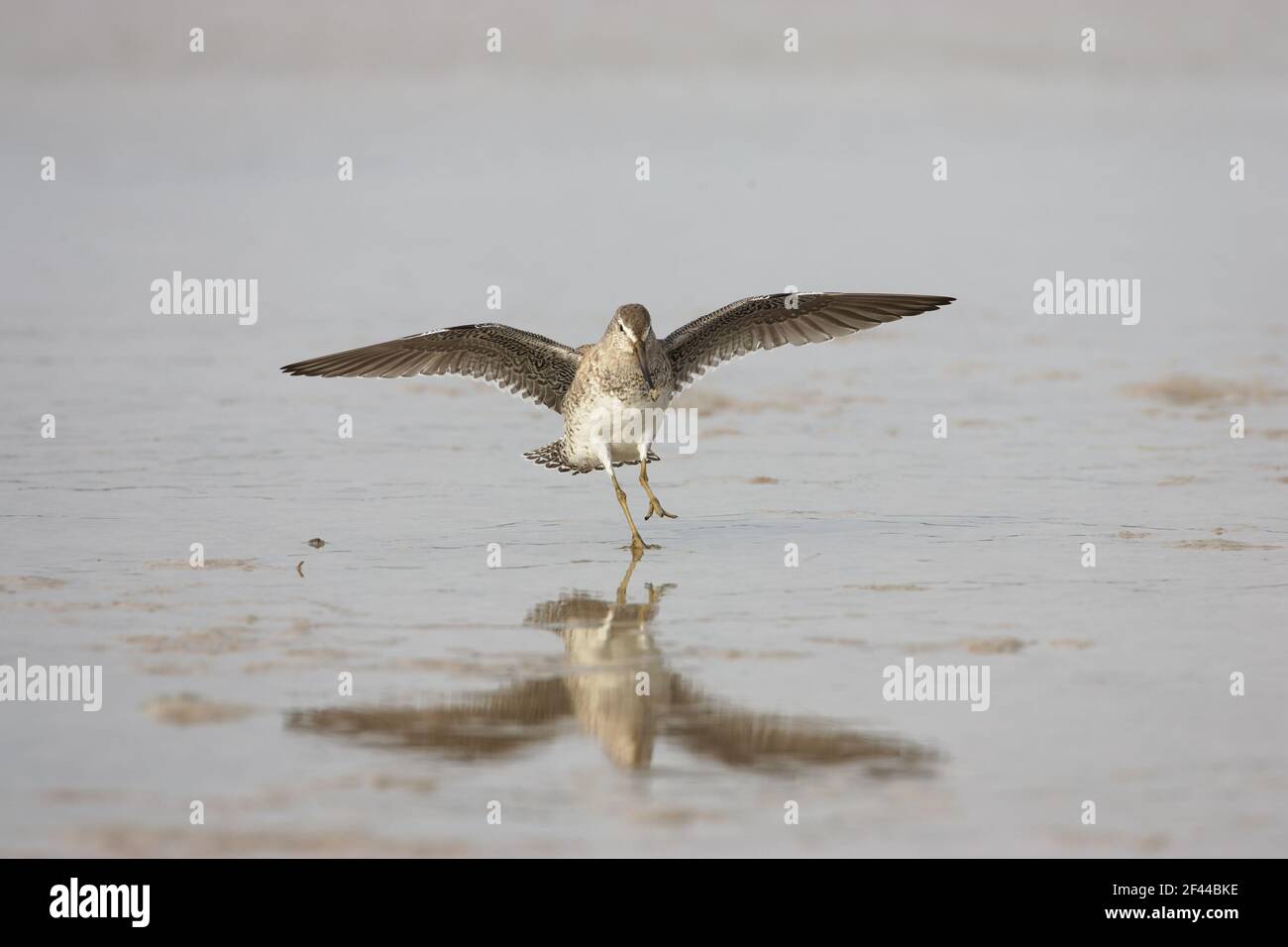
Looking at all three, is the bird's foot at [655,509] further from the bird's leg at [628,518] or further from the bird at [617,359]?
the bird's leg at [628,518]

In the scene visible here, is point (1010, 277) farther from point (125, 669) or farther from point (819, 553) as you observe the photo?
point (125, 669)

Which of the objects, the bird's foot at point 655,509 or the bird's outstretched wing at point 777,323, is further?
the bird's outstretched wing at point 777,323

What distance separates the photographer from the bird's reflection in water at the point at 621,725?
572 cm

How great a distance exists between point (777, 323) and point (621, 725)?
488 centimetres

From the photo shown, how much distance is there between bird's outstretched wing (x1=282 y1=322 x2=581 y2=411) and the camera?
1012 cm

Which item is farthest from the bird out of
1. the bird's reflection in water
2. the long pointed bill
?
the bird's reflection in water

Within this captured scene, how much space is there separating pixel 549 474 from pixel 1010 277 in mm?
8018

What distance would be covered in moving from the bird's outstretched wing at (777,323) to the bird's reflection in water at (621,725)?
3.72 meters

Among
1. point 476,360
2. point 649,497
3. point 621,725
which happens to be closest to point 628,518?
point 649,497

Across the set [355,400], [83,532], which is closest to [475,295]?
[355,400]

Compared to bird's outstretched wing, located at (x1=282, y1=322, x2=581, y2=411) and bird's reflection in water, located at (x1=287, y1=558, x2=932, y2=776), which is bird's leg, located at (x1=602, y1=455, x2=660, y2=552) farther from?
bird's reflection in water, located at (x1=287, y1=558, x2=932, y2=776)

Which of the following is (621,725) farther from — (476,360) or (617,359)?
(476,360)

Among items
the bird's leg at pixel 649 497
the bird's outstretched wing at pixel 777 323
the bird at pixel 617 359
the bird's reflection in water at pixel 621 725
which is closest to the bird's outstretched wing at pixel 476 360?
the bird at pixel 617 359

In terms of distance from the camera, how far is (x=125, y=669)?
645cm
